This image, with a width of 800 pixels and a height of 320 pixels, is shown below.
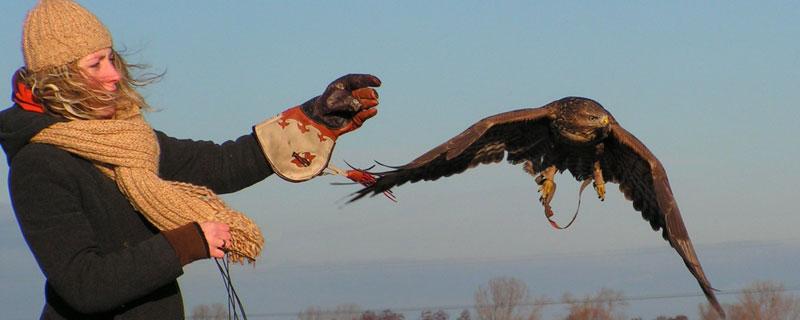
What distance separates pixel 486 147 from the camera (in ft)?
20.9

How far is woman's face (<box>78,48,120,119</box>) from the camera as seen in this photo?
126 inches

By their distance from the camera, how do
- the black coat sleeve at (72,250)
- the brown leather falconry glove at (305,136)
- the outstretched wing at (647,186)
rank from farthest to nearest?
the outstretched wing at (647,186), the brown leather falconry glove at (305,136), the black coat sleeve at (72,250)

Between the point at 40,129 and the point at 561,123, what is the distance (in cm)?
347

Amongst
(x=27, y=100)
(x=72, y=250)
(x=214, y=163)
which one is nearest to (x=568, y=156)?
(x=214, y=163)

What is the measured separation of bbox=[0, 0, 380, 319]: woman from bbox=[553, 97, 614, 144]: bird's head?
2.93 metres

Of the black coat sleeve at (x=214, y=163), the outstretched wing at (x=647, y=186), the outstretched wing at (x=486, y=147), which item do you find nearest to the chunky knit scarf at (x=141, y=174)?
the black coat sleeve at (x=214, y=163)

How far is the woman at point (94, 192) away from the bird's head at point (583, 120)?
2.93 meters

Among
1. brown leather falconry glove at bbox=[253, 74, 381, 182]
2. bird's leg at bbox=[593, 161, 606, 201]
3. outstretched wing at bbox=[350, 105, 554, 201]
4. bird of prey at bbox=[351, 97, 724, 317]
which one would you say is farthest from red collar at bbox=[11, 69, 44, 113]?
bird's leg at bbox=[593, 161, 606, 201]

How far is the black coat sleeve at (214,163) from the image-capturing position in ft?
12.5

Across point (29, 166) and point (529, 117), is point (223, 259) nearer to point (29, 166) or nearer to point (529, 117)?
point (29, 166)

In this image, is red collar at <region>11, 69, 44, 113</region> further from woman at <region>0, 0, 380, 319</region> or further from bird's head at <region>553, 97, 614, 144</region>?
bird's head at <region>553, 97, 614, 144</region>

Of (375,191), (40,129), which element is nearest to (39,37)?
(40,129)

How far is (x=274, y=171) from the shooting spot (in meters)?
3.92

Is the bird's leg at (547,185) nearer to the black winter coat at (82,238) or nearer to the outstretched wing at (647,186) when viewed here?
the outstretched wing at (647,186)
